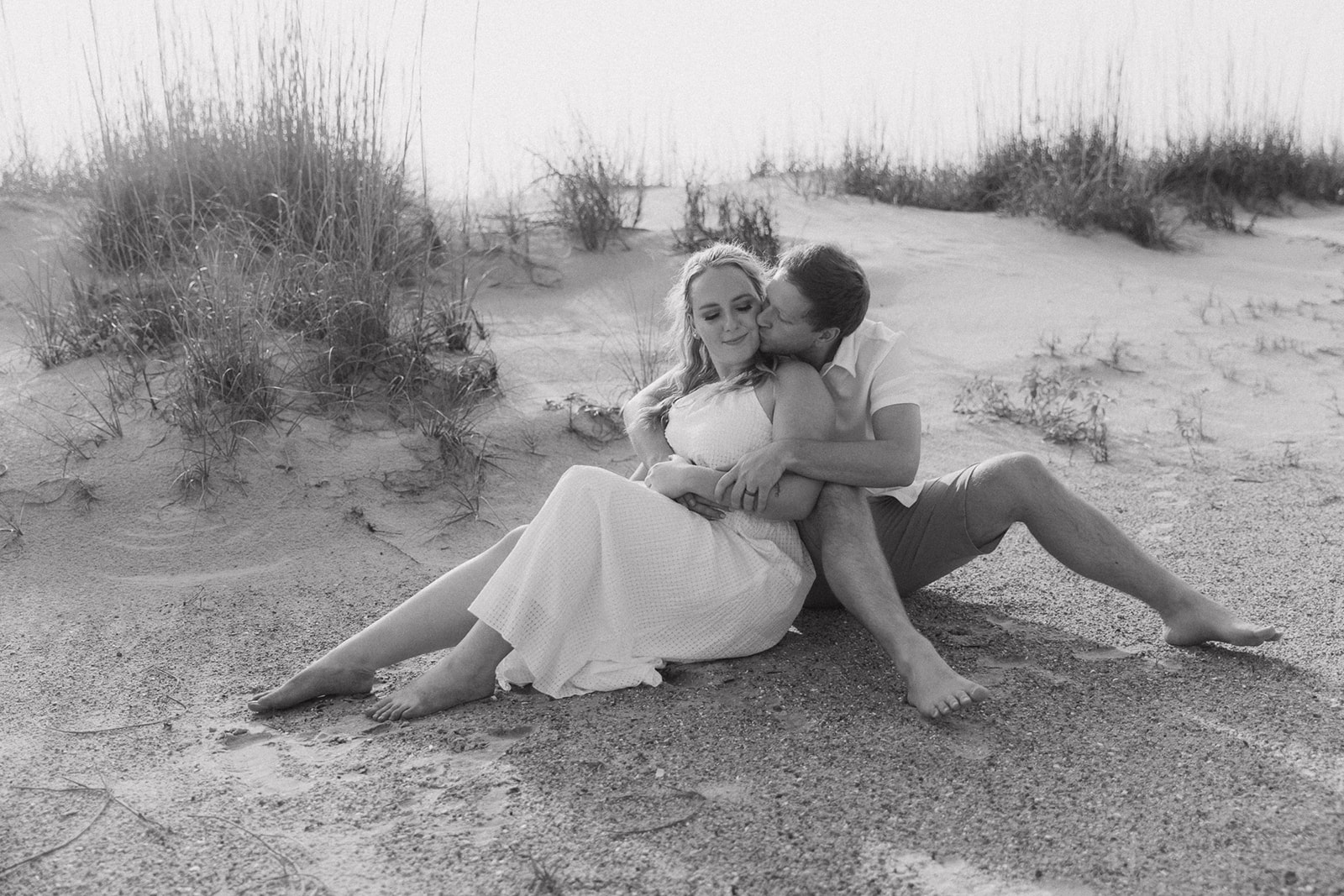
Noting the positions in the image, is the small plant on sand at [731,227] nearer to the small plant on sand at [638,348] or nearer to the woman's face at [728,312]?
the small plant on sand at [638,348]

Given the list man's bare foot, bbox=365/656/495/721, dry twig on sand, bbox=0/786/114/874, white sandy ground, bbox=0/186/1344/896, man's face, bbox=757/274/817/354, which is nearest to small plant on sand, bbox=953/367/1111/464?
white sandy ground, bbox=0/186/1344/896

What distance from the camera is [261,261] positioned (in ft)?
17.7

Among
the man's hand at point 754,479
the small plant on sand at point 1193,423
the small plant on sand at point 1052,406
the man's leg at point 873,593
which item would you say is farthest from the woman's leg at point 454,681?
the small plant on sand at point 1193,423

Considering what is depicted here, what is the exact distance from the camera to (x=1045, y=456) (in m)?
5.11

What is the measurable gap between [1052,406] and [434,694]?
3.54 m

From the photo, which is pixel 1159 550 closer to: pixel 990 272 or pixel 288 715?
pixel 288 715

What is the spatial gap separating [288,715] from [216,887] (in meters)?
0.87

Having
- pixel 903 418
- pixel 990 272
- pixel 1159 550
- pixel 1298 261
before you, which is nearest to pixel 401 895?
pixel 903 418

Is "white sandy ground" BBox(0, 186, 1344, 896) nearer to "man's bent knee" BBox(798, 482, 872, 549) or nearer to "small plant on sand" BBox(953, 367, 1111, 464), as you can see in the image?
"small plant on sand" BBox(953, 367, 1111, 464)

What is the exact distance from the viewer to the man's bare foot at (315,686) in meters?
2.96

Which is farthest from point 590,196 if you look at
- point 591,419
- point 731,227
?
point 591,419

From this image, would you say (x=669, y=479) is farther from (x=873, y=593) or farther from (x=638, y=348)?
(x=638, y=348)

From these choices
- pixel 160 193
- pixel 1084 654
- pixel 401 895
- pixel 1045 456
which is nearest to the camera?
pixel 401 895

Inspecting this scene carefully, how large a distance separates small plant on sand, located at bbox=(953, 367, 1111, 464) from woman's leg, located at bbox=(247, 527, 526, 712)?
2.95 metres
